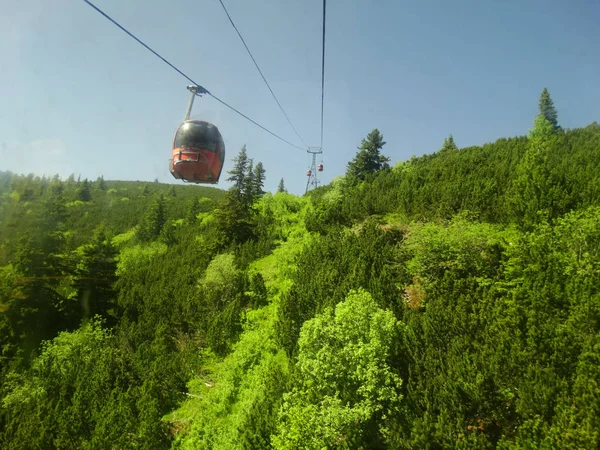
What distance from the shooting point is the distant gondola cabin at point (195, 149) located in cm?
1097

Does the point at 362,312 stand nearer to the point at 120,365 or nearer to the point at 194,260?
the point at 120,365

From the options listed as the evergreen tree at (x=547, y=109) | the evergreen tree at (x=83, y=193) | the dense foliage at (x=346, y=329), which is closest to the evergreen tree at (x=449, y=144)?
the evergreen tree at (x=547, y=109)

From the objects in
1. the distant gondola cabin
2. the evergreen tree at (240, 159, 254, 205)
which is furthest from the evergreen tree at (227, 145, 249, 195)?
the distant gondola cabin

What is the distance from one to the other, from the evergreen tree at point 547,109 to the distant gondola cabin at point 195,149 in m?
60.2

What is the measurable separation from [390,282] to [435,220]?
735 centimetres

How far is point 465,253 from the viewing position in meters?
15.8

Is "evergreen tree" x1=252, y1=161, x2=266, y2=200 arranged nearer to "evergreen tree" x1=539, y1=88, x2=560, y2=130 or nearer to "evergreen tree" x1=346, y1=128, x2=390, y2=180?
"evergreen tree" x1=346, y1=128, x2=390, y2=180

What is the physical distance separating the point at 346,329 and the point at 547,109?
59872 mm

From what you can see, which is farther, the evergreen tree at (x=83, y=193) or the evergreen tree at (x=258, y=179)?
the evergreen tree at (x=83, y=193)

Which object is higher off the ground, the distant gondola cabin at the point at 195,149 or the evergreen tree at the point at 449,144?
the evergreen tree at the point at 449,144

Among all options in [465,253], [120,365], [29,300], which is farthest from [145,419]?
[465,253]

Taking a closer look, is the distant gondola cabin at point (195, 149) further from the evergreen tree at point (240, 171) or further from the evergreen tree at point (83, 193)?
the evergreen tree at point (83, 193)

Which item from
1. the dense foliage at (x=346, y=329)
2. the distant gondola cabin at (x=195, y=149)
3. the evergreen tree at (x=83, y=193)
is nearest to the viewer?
the dense foliage at (x=346, y=329)

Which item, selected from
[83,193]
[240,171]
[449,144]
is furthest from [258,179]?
[83,193]
